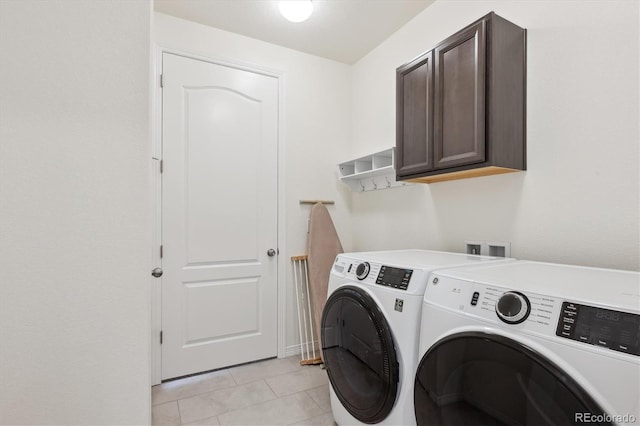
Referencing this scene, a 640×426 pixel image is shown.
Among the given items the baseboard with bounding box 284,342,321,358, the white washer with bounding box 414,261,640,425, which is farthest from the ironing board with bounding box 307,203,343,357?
the white washer with bounding box 414,261,640,425

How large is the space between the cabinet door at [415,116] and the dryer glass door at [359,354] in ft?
2.81

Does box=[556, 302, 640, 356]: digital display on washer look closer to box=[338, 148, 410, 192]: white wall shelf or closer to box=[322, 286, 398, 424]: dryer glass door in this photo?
box=[322, 286, 398, 424]: dryer glass door

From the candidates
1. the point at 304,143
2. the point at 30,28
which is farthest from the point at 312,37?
the point at 30,28

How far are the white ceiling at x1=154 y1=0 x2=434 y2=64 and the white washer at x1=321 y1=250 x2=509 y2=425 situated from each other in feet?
5.76

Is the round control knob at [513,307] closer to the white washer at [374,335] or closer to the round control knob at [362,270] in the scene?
the white washer at [374,335]

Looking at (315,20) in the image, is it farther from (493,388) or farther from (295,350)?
(295,350)

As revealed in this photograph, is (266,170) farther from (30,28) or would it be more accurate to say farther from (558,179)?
(558,179)

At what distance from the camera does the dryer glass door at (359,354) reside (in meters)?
1.32

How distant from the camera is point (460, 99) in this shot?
1.61 m

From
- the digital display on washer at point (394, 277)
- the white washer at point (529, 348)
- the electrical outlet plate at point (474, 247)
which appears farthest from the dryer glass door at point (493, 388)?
the electrical outlet plate at point (474, 247)

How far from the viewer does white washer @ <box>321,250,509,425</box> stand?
1.27m

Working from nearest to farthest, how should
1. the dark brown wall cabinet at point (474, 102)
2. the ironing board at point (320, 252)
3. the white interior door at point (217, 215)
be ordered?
1. the dark brown wall cabinet at point (474, 102)
2. the white interior door at point (217, 215)
3. the ironing board at point (320, 252)

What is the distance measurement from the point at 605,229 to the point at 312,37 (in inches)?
91.6

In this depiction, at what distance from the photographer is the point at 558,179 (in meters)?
1.51
